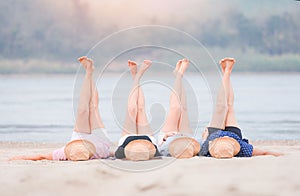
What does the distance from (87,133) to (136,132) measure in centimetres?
25

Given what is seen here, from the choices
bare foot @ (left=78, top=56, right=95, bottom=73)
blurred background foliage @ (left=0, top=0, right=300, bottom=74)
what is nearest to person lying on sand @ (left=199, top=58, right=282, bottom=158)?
bare foot @ (left=78, top=56, right=95, bottom=73)

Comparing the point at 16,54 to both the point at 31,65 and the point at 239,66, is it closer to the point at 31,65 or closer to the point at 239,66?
the point at 31,65

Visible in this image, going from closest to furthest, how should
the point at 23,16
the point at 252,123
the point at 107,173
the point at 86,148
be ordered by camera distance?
1. the point at 107,173
2. the point at 86,148
3. the point at 252,123
4. the point at 23,16

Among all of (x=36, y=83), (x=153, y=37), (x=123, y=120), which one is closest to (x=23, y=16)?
(x=36, y=83)

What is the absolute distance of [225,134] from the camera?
7.22 feet

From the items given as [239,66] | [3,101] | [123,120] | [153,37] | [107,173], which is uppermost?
[153,37]

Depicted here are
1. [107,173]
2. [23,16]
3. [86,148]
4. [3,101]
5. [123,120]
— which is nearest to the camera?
[107,173]

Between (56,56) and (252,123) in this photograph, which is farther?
(56,56)

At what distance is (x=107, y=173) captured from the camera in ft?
4.27

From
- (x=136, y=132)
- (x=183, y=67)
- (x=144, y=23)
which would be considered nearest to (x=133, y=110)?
(x=136, y=132)

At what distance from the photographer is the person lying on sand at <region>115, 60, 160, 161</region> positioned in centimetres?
206

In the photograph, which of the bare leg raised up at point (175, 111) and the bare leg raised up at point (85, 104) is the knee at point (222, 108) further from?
the bare leg raised up at point (85, 104)

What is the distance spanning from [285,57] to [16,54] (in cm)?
385

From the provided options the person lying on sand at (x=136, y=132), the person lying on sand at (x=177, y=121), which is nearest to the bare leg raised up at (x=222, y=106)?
the person lying on sand at (x=177, y=121)
